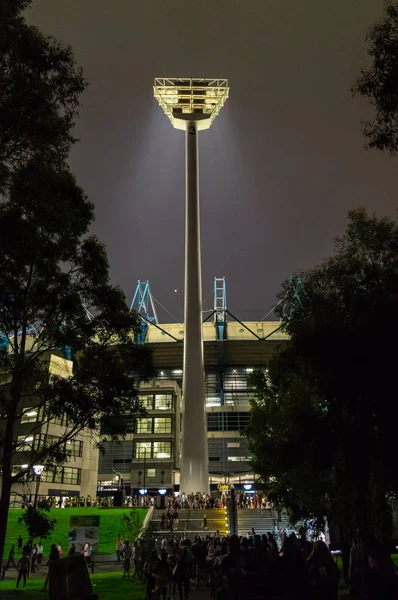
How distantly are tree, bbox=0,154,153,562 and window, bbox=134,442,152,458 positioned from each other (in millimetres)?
65376

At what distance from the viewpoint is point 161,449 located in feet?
259

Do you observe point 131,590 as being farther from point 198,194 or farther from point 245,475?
point 245,475

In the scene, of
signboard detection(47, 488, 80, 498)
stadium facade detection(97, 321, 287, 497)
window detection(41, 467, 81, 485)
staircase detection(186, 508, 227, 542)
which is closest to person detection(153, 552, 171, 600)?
staircase detection(186, 508, 227, 542)

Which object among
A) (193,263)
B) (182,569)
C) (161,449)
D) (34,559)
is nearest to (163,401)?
(161,449)

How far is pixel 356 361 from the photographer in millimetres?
14859

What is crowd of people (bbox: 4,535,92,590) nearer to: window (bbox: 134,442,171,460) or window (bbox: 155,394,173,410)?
window (bbox: 134,442,171,460)

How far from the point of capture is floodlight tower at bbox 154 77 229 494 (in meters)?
52.5

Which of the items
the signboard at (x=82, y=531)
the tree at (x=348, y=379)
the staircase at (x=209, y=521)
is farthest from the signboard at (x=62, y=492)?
the tree at (x=348, y=379)

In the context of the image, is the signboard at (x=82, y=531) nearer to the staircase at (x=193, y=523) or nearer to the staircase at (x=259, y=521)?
the staircase at (x=193, y=523)

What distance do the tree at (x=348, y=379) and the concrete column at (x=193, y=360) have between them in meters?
33.2

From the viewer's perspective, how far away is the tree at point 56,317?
13.4 meters

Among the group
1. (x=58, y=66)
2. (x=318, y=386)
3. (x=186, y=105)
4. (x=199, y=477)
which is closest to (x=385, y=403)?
(x=318, y=386)

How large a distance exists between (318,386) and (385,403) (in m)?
2.67

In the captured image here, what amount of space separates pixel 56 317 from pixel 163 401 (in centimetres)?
6875
